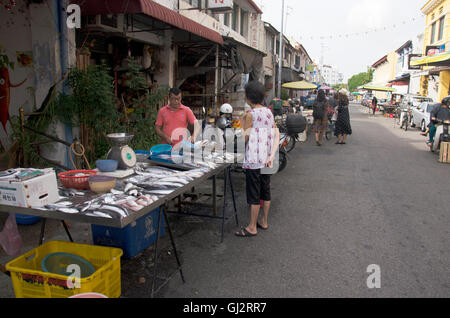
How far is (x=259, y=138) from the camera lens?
432 centimetres

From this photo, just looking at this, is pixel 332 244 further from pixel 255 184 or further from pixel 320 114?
pixel 320 114

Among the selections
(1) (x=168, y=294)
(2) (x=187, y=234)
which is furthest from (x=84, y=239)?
(1) (x=168, y=294)

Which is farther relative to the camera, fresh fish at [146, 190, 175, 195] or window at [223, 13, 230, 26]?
window at [223, 13, 230, 26]

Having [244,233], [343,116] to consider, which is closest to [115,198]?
[244,233]

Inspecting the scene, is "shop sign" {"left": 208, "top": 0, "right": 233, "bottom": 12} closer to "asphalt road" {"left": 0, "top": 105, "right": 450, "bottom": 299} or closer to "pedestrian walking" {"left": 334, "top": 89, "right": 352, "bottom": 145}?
"pedestrian walking" {"left": 334, "top": 89, "right": 352, "bottom": 145}

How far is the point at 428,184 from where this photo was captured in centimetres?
720

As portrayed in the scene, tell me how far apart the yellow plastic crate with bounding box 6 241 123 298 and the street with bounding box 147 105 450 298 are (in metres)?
0.52

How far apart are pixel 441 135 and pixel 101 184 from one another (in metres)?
10.6

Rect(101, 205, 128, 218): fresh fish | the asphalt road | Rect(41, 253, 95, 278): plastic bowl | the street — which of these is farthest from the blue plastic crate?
Rect(101, 205, 128, 218): fresh fish

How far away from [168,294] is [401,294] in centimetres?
215

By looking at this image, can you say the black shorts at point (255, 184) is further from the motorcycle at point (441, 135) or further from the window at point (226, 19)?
the window at point (226, 19)

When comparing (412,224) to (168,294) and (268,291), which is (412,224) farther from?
(168,294)

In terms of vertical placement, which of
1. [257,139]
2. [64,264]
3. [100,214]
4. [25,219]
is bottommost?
[25,219]

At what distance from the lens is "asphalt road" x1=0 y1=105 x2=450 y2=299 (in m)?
3.33
